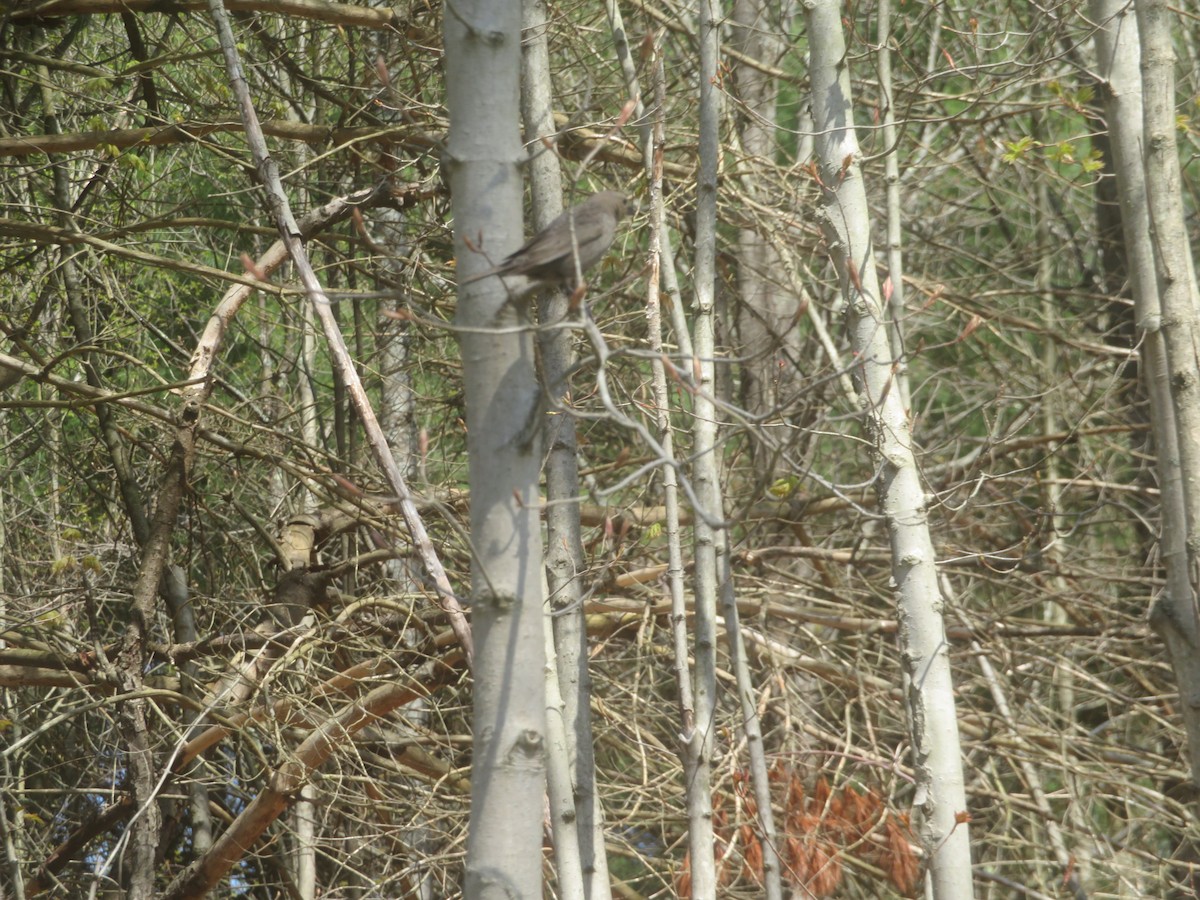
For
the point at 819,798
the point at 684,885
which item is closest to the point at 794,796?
the point at 819,798

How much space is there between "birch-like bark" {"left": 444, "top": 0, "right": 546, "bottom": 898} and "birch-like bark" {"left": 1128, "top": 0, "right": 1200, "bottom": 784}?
2160mm

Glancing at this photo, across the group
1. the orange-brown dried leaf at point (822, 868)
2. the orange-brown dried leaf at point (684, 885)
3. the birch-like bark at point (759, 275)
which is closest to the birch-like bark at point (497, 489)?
the orange-brown dried leaf at point (684, 885)

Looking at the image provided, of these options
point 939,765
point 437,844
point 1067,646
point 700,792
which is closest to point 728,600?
point 700,792

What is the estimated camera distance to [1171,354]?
10.7 ft

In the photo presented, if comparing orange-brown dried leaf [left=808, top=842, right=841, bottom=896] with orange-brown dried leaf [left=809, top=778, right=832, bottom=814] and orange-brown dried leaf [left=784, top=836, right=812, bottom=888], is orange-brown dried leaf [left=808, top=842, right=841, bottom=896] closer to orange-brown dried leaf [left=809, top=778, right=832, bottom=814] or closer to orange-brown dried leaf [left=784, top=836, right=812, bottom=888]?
orange-brown dried leaf [left=784, top=836, right=812, bottom=888]

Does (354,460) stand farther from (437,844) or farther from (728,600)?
(728,600)

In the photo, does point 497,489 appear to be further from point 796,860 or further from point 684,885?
point 796,860

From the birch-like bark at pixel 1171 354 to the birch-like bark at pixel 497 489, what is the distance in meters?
2.16

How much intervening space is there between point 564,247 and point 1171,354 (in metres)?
1.99

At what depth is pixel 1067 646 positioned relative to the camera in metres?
5.38

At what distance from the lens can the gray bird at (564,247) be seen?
1858 mm

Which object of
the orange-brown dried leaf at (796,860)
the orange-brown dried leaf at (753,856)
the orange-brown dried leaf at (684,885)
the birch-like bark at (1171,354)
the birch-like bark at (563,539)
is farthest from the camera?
the orange-brown dried leaf at (753,856)

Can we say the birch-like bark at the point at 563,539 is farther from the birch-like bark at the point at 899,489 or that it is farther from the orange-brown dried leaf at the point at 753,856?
the orange-brown dried leaf at the point at 753,856

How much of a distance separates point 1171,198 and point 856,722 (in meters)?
3.08
